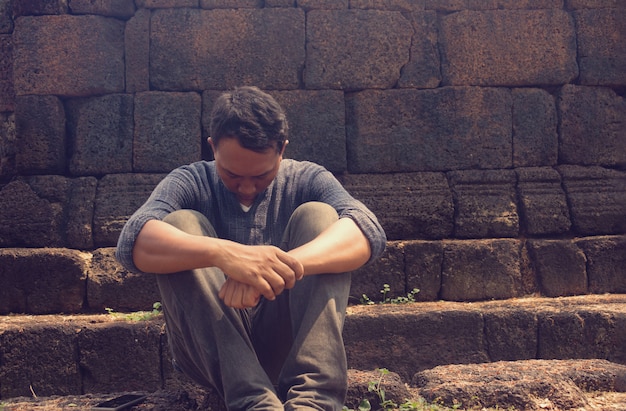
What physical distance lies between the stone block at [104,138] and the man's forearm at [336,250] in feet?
10.9

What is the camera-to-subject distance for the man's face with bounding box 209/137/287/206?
3.03 m

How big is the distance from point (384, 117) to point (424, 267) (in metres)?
1.37

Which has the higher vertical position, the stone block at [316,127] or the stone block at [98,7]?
the stone block at [98,7]

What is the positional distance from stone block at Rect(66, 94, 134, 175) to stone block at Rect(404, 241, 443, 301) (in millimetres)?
2479

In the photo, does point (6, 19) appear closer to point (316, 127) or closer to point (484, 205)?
point (316, 127)

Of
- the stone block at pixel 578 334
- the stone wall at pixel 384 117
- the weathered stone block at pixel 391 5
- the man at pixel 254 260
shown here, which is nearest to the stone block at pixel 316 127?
the stone wall at pixel 384 117

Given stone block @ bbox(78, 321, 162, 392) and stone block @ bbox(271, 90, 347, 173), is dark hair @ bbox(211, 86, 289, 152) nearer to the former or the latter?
stone block @ bbox(78, 321, 162, 392)

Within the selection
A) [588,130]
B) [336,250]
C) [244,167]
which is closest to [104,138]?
[244,167]

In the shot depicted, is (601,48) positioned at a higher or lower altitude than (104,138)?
higher

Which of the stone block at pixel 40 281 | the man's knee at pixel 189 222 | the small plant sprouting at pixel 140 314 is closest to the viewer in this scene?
the man's knee at pixel 189 222

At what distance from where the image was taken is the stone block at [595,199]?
5852 mm

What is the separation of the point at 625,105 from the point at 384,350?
329 centimetres

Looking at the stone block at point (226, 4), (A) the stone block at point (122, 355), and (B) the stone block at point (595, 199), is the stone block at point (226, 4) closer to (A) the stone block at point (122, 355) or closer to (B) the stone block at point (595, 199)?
(A) the stone block at point (122, 355)

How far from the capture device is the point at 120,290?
5359 mm
